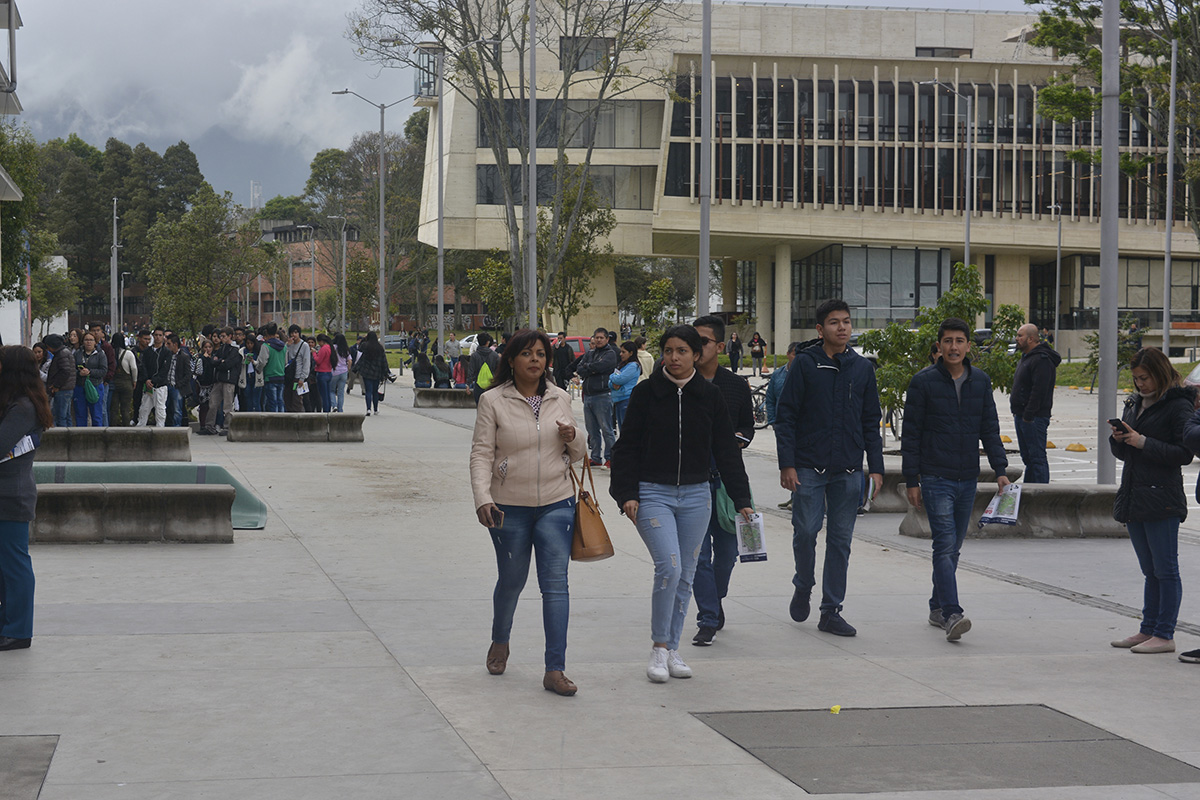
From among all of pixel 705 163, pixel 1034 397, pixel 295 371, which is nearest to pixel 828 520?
pixel 1034 397

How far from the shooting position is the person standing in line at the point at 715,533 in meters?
7.67

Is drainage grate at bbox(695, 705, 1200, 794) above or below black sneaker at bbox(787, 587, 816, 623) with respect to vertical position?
below

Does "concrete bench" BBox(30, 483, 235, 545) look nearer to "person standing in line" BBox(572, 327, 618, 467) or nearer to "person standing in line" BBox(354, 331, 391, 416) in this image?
"person standing in line" BBox(572, 327, 618, 467)

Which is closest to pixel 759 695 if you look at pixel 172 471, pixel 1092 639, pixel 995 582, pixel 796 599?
pixel 796 599

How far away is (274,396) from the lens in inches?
963

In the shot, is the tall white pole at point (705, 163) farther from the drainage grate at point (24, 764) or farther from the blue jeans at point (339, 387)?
the drainage grate at point (24, 764)

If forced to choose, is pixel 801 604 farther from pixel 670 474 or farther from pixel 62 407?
pixel 62 407

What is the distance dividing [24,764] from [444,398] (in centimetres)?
2804

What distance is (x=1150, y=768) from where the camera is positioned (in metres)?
5.43

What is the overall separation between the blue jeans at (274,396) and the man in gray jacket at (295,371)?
0.19 meters

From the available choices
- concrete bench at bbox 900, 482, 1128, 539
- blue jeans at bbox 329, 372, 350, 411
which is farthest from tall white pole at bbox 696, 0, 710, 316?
concrete bench at bbox 900, 482, 1128, 539

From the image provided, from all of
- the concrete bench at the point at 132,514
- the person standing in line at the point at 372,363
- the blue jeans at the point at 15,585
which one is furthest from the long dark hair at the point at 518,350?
the person standing in line at the point at 372,363

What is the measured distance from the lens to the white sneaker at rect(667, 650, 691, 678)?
22.5ft

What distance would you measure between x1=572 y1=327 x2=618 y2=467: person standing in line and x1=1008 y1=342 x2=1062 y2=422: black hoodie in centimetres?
519
